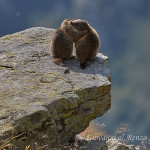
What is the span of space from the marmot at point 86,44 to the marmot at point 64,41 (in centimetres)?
13

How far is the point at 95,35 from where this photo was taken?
886cm

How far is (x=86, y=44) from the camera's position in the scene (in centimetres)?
866

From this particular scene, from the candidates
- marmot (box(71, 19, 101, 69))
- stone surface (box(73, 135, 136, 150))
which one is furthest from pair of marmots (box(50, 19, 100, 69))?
stone surface (box(73, 135, 136, 150))

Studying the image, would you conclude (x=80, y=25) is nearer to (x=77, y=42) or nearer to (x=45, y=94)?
(x=77, y=42)

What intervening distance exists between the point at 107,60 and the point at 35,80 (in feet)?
8.68

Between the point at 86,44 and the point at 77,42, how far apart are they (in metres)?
0.34

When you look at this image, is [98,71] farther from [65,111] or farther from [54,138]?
[54,138]

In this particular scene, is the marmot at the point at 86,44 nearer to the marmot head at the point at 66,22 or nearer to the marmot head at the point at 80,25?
the marmot head at the point at 80,25

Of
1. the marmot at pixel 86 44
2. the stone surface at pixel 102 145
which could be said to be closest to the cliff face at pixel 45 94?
the marmot at pixel 86 44

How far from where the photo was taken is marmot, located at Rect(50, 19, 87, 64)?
8.62 metres

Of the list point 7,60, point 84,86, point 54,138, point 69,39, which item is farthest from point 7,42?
point 54,138

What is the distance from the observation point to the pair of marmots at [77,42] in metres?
8.61

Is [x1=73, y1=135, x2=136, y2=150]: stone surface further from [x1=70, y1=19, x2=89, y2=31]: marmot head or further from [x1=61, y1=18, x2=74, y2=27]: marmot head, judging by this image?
[x1=61, y1=18, x2=74, y2=27]: marmot head

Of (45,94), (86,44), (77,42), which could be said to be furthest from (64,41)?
(45,94)
